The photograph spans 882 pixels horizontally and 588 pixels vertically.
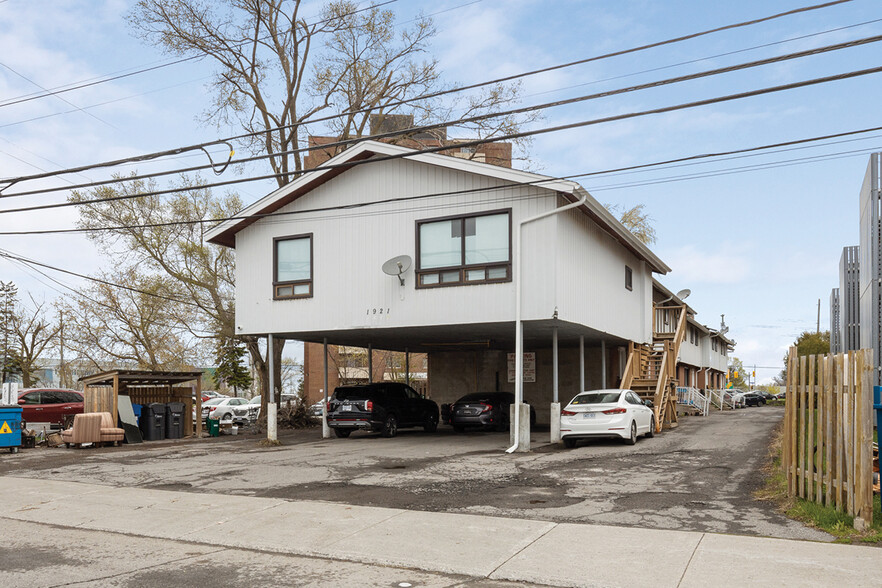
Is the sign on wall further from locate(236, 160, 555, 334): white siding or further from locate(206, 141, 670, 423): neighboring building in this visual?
locate(236, 160, 555, 334): white siding

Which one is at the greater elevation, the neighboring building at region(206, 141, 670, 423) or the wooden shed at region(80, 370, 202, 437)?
the neighboring building at region(206, 141, 670, 423)

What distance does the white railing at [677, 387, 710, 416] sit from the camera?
3522 centimetres

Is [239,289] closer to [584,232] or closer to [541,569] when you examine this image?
[584,232]

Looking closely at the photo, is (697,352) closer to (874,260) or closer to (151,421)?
(874,260)

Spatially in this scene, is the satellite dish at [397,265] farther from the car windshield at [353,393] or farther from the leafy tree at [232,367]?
the leafy tree at [232,367]

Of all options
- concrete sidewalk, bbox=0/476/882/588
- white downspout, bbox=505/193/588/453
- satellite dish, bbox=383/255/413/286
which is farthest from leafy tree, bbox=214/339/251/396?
concrete sidewalk, bbox=0/476/882/588

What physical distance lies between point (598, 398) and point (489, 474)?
621 centimetres

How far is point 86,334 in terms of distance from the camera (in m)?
38.7

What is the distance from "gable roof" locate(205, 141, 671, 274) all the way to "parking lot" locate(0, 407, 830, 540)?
5.94 metres

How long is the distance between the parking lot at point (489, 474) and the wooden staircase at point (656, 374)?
88.7 inches

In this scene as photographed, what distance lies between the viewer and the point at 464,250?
19516mm

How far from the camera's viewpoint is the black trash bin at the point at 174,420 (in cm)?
2458

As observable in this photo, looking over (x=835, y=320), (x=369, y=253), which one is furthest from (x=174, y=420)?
(x=835, y=320)

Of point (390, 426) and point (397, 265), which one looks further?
point (390, 426)
